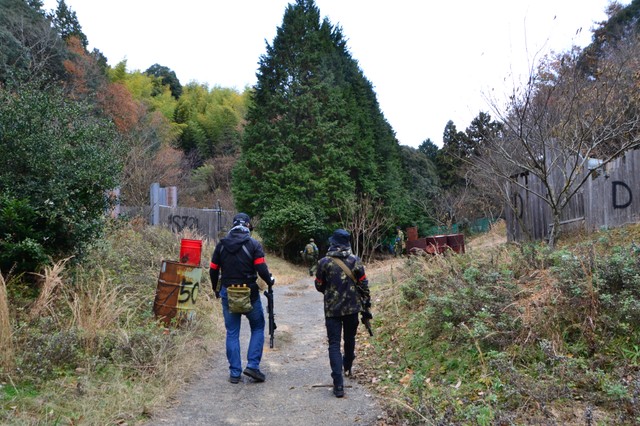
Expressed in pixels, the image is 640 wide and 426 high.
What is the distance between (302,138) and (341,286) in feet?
72.3

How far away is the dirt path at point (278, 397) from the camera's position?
4.85 meters

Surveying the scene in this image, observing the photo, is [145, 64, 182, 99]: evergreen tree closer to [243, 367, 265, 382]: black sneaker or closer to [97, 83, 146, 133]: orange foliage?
[97, 83, 146, 133]: orange foliage

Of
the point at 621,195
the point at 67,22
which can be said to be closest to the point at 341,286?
the point at 621,195

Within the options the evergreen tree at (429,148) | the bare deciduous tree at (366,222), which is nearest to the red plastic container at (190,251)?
the bare deciduous tree at (366,222)

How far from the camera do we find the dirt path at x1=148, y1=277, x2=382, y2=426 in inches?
191

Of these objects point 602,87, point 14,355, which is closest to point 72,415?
point 14,355

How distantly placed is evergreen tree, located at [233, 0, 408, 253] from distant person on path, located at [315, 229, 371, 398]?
20.1 metres

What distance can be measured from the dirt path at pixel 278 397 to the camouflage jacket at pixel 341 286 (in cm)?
86

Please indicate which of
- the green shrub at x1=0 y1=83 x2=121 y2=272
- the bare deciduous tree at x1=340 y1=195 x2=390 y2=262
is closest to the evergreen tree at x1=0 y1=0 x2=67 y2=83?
the bare deciduous tree at x1=340 y1=195 x2=390 y2=262

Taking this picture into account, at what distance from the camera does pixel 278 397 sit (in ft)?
18.1

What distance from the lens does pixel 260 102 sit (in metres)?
28.5

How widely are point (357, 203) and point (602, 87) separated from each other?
18.5 meters

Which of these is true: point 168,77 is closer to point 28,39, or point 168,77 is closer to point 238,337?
point 28,39

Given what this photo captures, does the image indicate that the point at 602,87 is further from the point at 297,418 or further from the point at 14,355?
the point at 14,355
